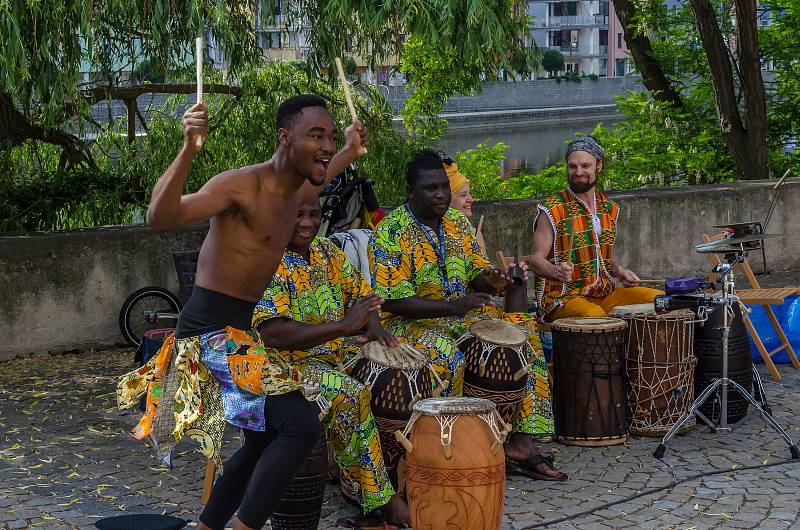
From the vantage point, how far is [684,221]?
11.8 metres

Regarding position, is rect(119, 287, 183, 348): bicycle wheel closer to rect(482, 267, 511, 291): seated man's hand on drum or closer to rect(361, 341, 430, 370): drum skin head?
rect(482, 267, 511, 291): seated man's hand on drum

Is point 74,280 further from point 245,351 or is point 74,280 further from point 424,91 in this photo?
point 424,91

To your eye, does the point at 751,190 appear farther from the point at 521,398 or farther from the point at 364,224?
the point at 521,398

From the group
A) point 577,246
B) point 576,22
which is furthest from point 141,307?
point 576,22

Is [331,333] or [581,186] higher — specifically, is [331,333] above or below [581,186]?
below

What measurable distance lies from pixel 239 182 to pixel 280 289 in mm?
943

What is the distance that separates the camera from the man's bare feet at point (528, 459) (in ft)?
20.5

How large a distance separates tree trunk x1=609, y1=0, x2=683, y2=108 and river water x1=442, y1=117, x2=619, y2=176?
13234 mm

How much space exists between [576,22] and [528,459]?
101 m

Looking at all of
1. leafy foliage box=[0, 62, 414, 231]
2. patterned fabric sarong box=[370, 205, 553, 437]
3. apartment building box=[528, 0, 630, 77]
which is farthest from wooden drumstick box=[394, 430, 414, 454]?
apartment building box=[528, 0, 630, 77]

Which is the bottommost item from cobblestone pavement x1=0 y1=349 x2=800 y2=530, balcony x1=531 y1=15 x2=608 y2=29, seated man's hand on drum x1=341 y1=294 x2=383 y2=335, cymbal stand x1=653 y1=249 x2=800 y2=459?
cobblestone pavement x1=0 y1=349 x2=800 y2=530

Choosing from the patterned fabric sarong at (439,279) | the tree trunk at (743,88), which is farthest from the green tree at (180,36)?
the tree trunk at (743,88)

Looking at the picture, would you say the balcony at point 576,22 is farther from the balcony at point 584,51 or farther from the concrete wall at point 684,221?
the concrete wall at point 684,221

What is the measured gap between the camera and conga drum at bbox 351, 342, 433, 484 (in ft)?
18.4
